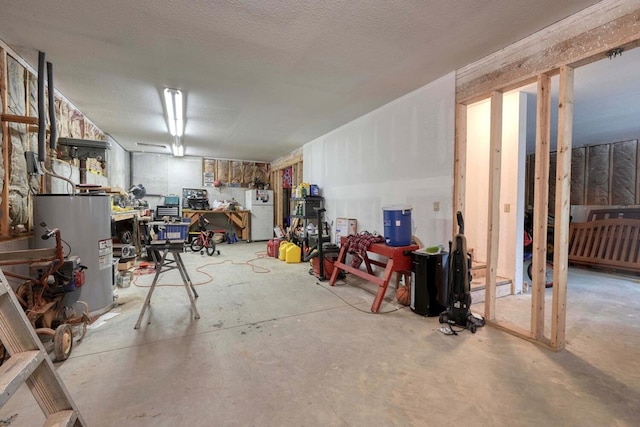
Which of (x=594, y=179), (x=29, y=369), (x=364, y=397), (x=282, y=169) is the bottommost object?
(x=364, y=397)

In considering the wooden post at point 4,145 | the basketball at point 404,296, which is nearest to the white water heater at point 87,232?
the wooden post at point 4,145

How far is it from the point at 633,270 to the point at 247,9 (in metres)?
7.09

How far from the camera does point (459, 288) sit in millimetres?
2793

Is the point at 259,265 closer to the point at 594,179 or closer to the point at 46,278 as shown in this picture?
the point at 46,278

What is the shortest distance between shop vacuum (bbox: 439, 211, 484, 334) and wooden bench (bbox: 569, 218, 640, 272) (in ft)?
14.0

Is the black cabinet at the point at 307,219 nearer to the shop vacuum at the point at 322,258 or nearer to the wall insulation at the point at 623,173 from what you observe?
the shop vacuum at the point at 322,258

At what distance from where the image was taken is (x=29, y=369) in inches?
43.5

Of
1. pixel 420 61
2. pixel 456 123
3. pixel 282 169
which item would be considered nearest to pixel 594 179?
pixel 456 123

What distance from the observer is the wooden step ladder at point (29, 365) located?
1.09 metres

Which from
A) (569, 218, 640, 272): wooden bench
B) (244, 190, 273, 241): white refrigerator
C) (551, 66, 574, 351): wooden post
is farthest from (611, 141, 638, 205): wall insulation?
(244, 190, 273, 241): white refrigerator

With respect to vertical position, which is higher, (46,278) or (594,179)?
(594,179)

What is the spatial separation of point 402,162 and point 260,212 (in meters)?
5.86

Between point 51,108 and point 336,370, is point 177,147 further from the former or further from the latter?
point 336,370

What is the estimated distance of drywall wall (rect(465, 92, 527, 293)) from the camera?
3717mm
